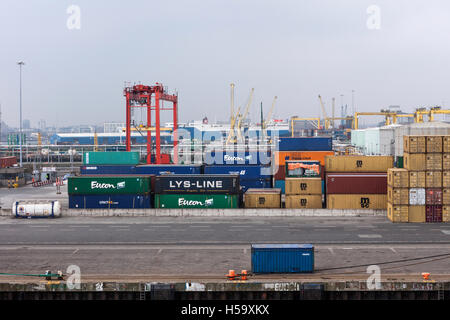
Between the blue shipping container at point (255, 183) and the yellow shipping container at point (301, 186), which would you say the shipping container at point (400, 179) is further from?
the blue shipping container at point (255, 183)

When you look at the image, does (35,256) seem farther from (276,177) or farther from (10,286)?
(276,177)

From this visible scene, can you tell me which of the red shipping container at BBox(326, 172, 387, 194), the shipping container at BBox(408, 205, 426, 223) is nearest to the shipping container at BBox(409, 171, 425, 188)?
the shipping container at BBox(408, 205, 426, 223)

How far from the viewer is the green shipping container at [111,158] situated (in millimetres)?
66062

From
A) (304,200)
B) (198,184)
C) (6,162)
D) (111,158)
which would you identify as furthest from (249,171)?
(6,162)

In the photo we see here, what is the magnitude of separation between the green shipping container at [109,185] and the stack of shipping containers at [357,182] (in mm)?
19442

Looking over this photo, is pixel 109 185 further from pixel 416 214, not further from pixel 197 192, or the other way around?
pixel 416 214

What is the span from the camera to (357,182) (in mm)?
53125

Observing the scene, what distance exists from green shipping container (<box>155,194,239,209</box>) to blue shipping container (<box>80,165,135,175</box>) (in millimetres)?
10555

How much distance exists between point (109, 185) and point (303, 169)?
2064 cm

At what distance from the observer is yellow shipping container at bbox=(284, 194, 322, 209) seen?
5409 centimetres

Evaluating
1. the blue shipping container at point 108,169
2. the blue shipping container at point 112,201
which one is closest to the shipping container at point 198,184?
the blue shipping container at point 112,201

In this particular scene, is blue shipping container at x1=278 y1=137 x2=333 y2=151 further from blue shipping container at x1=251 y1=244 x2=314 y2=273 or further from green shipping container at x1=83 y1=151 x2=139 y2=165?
blue shipping container at x1=251 y1=244 x2=314 y2=273
